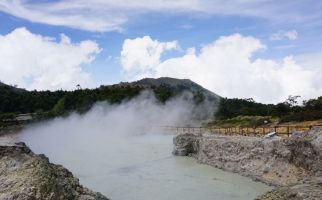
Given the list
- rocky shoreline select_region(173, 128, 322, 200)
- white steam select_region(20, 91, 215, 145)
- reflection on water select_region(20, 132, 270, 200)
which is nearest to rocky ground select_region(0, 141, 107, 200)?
rocky shoreline select_region(173, 128, 322, 200)

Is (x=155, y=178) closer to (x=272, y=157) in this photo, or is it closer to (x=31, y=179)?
(x=272, y=157)

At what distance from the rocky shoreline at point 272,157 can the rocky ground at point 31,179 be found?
958 cm

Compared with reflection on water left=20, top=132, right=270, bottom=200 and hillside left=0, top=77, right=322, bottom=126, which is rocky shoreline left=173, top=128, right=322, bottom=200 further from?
hillside left=0, top=77, right=322, bottom=126

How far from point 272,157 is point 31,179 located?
1785 cm

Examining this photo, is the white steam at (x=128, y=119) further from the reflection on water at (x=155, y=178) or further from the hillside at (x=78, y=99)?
the reflection on water at (x=155, y=178)

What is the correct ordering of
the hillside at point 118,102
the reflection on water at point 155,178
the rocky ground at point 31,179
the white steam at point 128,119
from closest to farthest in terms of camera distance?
the rocky ground at point 31,179, the reflection on water at point 155,178, the hillside at point 118,102, the white steam at point 128,119

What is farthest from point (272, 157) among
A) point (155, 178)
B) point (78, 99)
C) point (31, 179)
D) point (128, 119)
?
point (78, 99)

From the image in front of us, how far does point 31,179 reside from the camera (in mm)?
10984

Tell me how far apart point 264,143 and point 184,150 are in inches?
515

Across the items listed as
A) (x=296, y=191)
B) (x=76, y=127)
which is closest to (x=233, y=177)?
(x=296, y=191)

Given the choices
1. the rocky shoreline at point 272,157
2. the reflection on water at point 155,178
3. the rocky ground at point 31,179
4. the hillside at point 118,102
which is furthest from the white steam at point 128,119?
the rocky ground at point 31,179

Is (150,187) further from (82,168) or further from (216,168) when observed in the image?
(82,168)

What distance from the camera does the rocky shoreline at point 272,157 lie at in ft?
74.4

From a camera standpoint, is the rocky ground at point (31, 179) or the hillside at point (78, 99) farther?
the hillside at point (78, 99)
